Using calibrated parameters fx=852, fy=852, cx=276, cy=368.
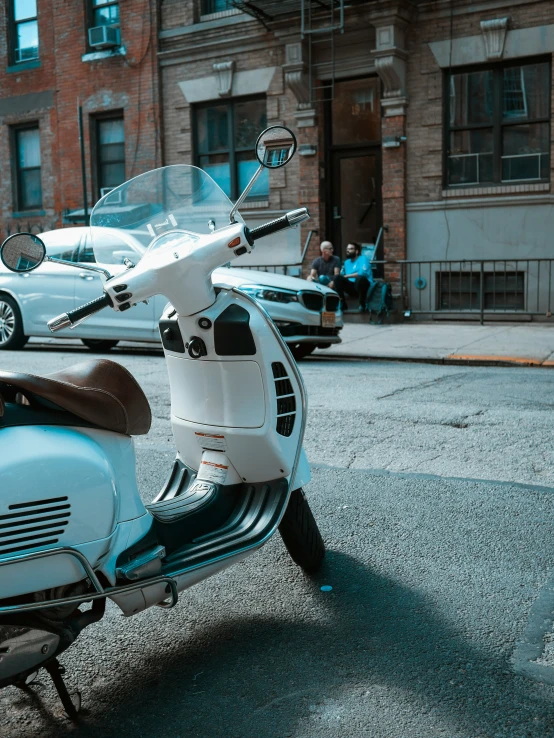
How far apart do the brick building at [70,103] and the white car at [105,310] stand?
24.9ft

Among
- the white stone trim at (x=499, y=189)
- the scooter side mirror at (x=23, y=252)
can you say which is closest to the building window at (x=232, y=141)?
the white stone trim at (x=499, y=189)

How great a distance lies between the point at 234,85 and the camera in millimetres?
18094

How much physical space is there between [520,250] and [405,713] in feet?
45.8

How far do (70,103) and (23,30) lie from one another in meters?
2.81

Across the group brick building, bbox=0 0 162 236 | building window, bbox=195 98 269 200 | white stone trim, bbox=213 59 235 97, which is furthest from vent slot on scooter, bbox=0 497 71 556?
brick building, bbox=0 0 162 236

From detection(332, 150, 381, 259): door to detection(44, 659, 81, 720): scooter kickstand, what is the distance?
50.2 feet

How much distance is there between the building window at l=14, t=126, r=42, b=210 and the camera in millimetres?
21578

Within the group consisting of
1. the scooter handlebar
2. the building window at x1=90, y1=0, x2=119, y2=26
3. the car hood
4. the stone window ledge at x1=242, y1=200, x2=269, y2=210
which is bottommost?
the car hood

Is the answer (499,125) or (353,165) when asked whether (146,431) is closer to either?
(499,125)

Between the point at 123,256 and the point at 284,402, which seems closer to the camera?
the point at 284,402

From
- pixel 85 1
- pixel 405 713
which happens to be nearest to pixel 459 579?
pixel 405 713

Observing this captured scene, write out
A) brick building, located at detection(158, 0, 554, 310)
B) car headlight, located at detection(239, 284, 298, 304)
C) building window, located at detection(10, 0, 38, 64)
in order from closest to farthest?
1. car headlight, located at detection(239, 284, 298, 304)
2. brick building, located at detection(158, 0, 554, 310)
3. building window, located at detection(10, 0, 38, 64)

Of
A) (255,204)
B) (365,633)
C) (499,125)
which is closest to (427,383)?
Answer: (365,633)

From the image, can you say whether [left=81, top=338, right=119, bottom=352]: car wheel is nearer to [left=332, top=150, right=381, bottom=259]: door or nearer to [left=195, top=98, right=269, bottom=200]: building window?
[left=195, top=98, right=269, bottom=200]: building window
